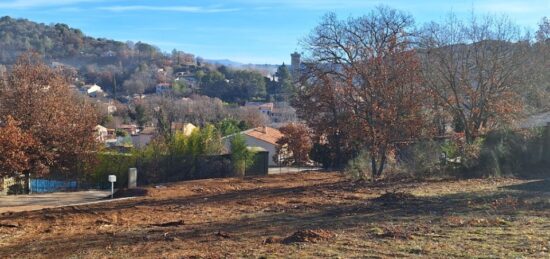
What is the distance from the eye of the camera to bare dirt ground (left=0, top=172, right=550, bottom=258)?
7941mm

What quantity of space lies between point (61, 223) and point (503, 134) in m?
17.2

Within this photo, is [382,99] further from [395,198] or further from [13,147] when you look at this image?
[13,147]

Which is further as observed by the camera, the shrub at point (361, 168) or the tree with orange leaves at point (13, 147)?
the tree with orange leaves at point (13, 147)

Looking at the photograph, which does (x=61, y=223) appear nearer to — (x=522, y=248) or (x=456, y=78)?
(x=522, y=248)

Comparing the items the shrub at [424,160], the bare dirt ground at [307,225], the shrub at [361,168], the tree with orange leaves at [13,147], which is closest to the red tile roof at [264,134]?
the shrub at [361,168]

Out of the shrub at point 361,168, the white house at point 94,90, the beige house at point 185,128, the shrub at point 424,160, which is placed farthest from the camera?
the white house at point 94,90

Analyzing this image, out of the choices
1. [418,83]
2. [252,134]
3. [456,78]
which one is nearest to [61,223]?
[418,83]

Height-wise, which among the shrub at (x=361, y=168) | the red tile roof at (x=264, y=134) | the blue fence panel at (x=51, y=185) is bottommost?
the blue fence panel at (x=51, y=185)

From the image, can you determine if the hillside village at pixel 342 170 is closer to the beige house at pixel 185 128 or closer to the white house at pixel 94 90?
the beige house at pixel 185 128

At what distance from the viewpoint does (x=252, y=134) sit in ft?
207

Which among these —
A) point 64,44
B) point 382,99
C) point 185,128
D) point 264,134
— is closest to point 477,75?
point 382,99

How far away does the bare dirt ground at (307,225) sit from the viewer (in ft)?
26.1

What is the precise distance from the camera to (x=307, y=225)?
1052 cm

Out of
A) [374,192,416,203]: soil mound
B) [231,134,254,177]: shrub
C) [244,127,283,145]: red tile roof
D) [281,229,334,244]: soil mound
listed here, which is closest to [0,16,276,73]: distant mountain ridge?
[244,127,283,145]: red tile roof
